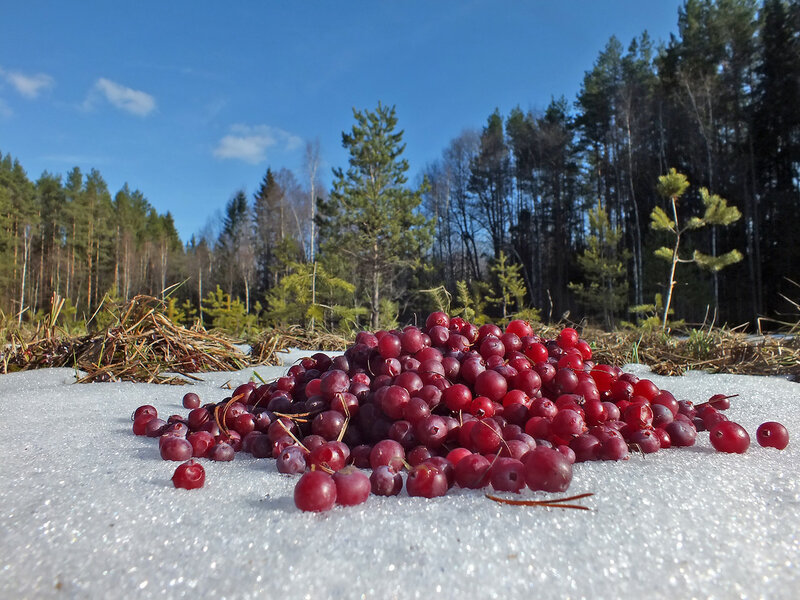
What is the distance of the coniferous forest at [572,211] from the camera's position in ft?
55.6

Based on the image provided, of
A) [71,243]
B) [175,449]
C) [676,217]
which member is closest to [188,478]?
[175,449]

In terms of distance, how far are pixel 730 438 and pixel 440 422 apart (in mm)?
651

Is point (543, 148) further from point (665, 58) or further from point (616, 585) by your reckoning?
point (616, 585)

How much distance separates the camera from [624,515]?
624mm

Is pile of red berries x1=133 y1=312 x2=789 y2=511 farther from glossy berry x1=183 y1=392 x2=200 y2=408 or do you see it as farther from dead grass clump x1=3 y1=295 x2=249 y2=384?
dead grass clump x1=3 y1=295 x2=249 y2=384

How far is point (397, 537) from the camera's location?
22.8 inches

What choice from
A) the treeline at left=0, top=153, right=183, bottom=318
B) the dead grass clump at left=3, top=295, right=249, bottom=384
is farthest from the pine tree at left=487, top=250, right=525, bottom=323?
the treeline at left=0, top=153, right=183, bottom=318

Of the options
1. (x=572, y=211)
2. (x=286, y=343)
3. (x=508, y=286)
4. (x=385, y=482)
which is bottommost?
(x=385, y=482)

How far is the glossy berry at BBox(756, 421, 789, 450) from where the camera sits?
99 cm

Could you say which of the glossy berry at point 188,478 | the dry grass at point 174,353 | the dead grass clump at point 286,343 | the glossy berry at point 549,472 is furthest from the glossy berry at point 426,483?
the dead grass clump at point 286,343

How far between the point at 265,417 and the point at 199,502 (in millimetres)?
423

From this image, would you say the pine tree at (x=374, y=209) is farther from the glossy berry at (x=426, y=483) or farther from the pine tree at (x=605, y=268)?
the glossy berry at (x=426, y=483)

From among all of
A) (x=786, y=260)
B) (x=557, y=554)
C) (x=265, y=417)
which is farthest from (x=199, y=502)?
(x=786, y=260)

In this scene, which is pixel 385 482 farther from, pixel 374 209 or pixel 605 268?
pixel 605 268
